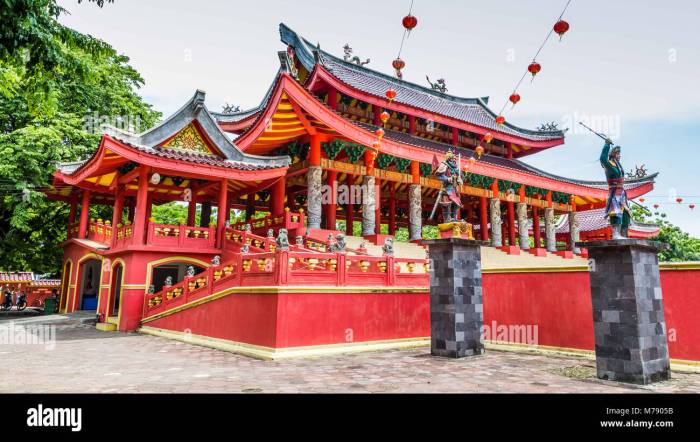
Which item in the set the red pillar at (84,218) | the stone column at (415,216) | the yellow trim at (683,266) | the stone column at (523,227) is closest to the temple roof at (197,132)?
the red pillar at (84,218)

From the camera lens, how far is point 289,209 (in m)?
16.8

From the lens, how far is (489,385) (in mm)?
5844

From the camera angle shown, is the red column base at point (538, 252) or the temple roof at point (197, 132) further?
the red column base at point (538, 252)

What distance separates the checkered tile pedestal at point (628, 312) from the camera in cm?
590

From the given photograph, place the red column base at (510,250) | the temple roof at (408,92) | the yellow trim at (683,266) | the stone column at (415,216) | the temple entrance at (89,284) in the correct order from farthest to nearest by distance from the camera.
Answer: the red column base at (510,250) < the temple roof at (408,92) < the stone column at (415,216) < the temple entrance at (89,284) < the yellow trim at (683,266)

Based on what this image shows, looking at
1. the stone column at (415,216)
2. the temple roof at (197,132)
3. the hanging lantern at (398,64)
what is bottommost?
the stone column at (415,216)

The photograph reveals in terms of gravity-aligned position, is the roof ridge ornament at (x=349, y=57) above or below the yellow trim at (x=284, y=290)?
above

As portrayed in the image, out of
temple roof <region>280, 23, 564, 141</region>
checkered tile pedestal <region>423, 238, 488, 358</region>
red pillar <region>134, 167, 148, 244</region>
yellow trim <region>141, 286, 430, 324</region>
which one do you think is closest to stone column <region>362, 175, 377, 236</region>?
temple roof <region>280, 23, 564, 141</region>

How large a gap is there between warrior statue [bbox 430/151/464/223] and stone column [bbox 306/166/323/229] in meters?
7.15

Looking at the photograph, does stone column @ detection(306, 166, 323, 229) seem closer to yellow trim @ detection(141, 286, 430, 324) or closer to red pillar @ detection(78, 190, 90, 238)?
yellow trim @ detection(141, 286, 430, 324)

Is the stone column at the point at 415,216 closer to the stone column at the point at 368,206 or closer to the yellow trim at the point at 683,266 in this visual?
the stone column at the point at 368,206

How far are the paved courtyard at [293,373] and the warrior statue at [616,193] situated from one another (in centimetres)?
229

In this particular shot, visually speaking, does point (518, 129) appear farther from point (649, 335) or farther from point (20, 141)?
point (20, 141)

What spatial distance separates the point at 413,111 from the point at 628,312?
17.2 m
